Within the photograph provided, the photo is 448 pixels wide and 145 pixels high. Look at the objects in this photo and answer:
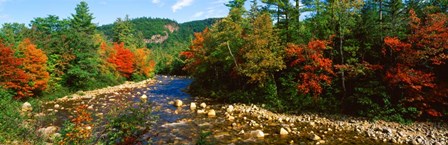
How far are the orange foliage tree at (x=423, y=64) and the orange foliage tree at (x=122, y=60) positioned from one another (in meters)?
33.7

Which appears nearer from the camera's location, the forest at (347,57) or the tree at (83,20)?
the forest at (347,57)

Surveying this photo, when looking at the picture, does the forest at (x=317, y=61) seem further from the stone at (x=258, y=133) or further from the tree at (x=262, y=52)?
the stone at (x=258, y=133)

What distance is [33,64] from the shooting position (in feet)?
78.1

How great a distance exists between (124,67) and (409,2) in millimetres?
35190

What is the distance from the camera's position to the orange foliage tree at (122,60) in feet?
131

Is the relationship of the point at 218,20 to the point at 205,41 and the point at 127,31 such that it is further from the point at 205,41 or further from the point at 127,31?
the point at 127,31

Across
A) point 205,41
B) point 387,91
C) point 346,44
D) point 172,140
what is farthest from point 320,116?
point 205,41

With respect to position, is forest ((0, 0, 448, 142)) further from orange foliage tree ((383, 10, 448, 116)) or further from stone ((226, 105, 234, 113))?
stone ((226, 105, 234, 113))

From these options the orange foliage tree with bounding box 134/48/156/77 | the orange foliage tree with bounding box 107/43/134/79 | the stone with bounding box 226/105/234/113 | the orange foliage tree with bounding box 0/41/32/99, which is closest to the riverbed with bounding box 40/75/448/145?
the stone with bounding box 226/105/234/113

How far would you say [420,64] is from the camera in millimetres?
16281

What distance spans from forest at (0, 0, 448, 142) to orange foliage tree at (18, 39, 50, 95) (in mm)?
83

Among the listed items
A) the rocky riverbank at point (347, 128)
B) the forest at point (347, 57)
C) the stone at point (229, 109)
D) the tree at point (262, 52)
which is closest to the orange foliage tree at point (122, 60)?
the forest at point (347, 57)

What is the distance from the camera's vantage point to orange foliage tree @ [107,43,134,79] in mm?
39841

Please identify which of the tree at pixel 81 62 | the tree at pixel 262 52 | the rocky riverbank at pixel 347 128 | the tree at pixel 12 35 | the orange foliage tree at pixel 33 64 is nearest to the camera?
the rocky riverbank at pixel 347 128
